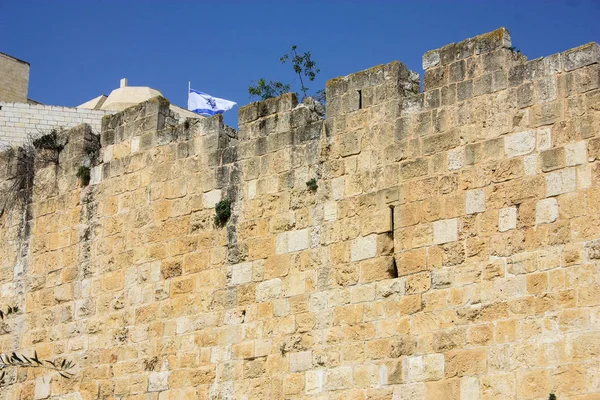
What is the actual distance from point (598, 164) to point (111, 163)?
603cm

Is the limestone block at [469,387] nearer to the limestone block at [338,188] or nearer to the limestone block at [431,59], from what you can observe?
the limestone block at [338,188]

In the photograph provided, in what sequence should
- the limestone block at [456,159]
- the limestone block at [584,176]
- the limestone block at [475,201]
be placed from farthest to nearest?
1. the limestone block at [456,159]
2. the limestone block at [475,201]
3. the limestone block at [584,176]

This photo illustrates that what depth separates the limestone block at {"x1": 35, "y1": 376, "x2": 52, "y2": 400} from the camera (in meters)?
12.9

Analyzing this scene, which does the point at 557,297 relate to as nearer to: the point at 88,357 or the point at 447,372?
the point at 447,372

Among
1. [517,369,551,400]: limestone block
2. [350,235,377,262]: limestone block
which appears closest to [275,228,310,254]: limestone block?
[350,235,377,262]: limestone block

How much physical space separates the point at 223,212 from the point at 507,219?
333 cm

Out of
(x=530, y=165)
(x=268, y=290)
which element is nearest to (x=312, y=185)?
(x=268, y=290)

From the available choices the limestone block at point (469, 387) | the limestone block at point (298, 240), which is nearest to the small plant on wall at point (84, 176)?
the limestone block at point (298, 240)

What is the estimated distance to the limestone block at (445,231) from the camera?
10.1 meters

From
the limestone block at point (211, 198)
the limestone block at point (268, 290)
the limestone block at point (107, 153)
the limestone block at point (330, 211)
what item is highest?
the limestone block at point (107, 153)

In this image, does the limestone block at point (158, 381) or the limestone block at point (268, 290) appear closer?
the limestone block at point (268, 290)

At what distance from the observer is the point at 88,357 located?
41.4 ft

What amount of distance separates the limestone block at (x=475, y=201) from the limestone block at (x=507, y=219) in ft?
0.65

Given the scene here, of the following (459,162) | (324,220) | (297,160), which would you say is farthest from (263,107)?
(459,162)
